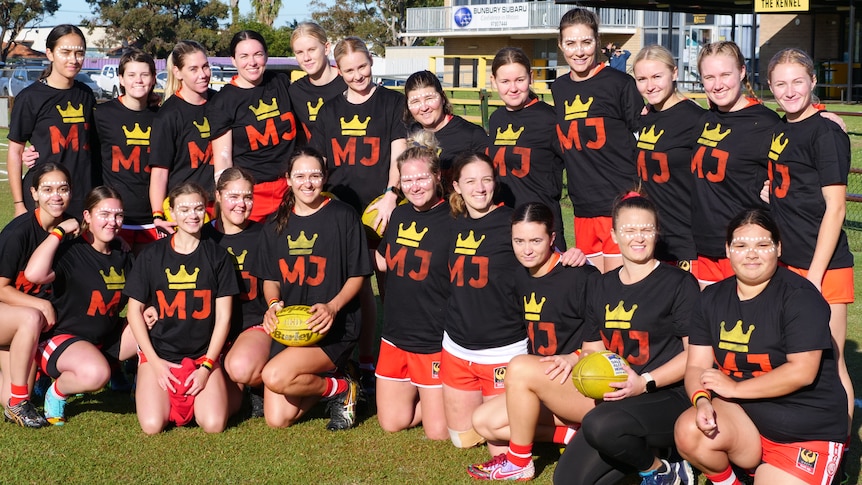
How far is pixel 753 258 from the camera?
12.2ft

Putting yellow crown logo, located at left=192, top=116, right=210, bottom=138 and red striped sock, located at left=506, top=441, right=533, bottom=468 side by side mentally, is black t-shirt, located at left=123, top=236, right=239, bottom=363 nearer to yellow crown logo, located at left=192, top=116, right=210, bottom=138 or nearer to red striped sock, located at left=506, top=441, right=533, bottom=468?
yellow crown logo, located at left=192, top=116, right=210, bottom=138

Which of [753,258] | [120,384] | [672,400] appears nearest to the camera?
[753,258]

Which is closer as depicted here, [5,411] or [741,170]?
[741,170]

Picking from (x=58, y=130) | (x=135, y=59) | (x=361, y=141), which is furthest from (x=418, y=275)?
(x=58, y=130)

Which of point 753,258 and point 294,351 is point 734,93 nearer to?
point 753,258

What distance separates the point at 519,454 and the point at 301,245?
166 cm

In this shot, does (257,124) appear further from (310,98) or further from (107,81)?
(107,81)

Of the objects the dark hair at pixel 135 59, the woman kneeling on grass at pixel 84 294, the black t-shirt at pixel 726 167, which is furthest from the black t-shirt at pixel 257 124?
the black t-shirt at pixel 726 167

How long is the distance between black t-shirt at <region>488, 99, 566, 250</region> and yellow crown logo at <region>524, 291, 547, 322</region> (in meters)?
0.85

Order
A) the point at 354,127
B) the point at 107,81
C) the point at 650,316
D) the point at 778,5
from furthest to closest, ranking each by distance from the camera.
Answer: the point at 107,81 < the point at 778,5 < the point at 354,127 < the point at 650,316

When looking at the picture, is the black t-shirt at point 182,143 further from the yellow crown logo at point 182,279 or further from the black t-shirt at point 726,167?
the black t-shirt at point 726,167

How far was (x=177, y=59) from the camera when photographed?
584 cm

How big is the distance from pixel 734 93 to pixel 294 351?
2.54 metres

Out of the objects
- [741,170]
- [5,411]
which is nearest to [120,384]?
[5,411]
